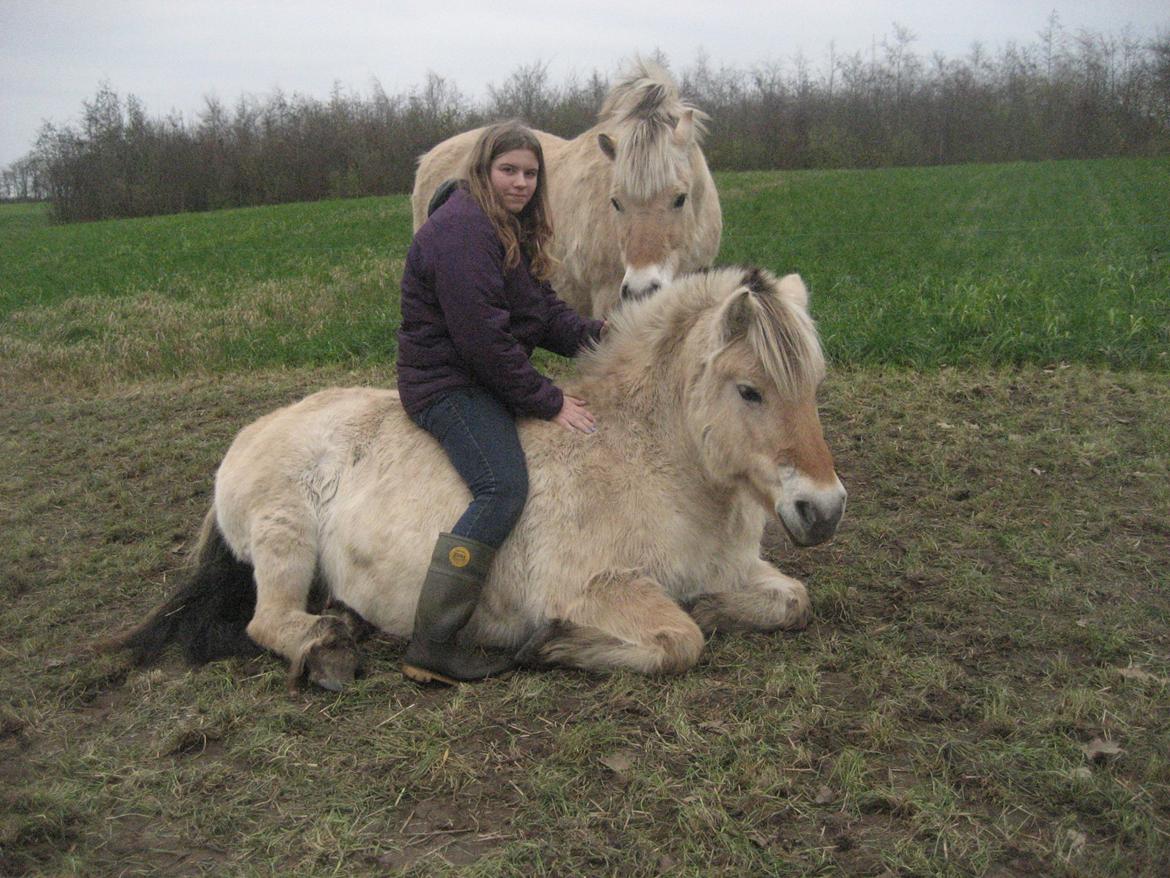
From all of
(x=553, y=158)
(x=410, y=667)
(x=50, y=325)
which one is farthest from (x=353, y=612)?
(x=50, y=325)

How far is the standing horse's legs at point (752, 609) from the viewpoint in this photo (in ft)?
13.8

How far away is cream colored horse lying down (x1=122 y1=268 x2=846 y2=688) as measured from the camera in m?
3.90

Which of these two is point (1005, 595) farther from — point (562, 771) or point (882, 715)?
point (562, 771)

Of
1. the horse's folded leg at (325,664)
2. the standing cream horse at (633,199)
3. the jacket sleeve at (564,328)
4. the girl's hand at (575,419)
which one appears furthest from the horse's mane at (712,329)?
the horse's folded leg at (325,664)

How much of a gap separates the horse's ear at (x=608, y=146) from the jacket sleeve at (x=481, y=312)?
2.97m

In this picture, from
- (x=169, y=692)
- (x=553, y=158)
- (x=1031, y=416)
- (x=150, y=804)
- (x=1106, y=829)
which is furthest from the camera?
(x=553, y=158)

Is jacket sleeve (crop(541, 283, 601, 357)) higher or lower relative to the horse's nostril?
higher

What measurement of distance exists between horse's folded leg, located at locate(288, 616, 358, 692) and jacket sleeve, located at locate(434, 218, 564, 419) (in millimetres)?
1330

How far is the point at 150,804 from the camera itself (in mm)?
3191

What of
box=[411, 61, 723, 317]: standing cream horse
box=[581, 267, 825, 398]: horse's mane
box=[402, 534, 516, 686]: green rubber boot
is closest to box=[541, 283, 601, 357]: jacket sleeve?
box=[581, 267, 825, 398]: horse's mane

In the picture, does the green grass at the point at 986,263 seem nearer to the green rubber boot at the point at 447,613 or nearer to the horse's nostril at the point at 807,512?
the horse's nostril at the point at 807,512

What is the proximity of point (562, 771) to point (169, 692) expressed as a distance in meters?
1.83

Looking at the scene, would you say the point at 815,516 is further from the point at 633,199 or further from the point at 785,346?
the point at 633,199

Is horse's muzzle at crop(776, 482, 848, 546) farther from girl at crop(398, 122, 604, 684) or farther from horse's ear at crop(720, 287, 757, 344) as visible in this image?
girl at crop(398, 122, 604, 684)
